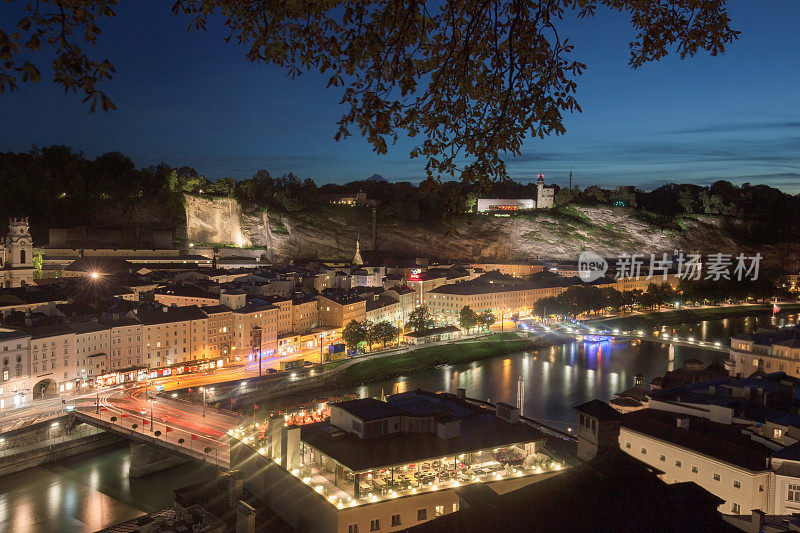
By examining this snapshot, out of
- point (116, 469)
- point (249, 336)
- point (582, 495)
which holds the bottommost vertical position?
point (116, 469)

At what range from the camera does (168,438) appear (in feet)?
23.9

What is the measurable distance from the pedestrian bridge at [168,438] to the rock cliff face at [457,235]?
15612 millimetres

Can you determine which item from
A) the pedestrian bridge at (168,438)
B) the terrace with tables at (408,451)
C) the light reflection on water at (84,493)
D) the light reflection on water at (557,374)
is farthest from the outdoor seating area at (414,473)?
the light reflection on water at (557,374)

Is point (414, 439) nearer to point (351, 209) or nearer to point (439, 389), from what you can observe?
point (439, 389)

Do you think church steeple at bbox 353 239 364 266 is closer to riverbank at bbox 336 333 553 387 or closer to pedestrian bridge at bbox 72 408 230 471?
riverbank at bbox 336 333 553 387

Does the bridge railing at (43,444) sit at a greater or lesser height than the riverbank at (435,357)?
lesser

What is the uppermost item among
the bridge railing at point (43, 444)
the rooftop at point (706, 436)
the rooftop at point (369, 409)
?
the rooftop at point (369, 409)

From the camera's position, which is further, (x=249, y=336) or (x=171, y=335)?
(x=249, y=336)

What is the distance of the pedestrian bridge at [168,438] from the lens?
6.81 m

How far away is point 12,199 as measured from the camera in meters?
21.5

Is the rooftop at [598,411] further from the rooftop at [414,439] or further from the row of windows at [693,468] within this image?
the row of windows at [693,468]

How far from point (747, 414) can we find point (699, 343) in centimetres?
846

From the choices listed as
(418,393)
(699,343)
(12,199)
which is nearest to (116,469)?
(418,393)

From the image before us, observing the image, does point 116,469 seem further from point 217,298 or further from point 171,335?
point 217,298
